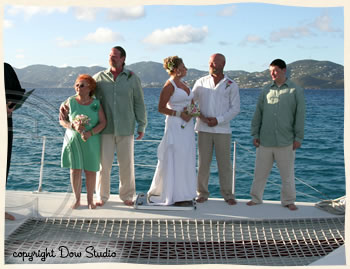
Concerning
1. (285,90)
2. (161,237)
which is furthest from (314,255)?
(285,90)

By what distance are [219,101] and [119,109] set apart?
1128mm

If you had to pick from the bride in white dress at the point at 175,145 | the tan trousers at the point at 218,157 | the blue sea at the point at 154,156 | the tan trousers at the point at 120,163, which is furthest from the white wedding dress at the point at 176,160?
the blue sea at the point at 154,156

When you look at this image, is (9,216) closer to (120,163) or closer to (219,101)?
(120,163)

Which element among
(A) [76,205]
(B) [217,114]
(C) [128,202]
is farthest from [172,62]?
(A) [76,205]

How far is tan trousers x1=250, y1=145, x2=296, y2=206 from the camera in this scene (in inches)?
191

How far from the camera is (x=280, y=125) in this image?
4.77 meters

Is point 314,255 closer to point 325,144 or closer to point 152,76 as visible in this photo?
point 325,144

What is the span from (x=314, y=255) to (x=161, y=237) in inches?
56.3

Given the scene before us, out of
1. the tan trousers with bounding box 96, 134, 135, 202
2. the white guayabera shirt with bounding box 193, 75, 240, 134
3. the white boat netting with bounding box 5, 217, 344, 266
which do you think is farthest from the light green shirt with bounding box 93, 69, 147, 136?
the white boat netting with bounding box 5, 217, 344, 266

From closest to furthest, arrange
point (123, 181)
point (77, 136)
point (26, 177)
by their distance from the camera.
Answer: point (26, 177) → point (77, 136) → point (123, 181)

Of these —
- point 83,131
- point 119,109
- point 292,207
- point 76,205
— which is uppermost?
point 119,109

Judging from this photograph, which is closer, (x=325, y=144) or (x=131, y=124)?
(x=131, y=124)

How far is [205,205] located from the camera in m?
5.02

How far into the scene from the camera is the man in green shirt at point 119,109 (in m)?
4.76
